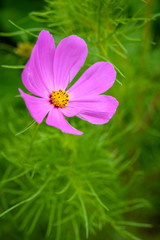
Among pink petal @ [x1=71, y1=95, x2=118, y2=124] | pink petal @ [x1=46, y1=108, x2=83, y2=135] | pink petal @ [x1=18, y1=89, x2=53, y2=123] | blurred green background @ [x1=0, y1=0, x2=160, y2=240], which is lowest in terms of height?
blurred green background @ [x1=0, y1=0, x2=160, y2=240]

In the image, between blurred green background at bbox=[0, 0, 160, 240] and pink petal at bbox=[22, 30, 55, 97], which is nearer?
pink petal at bbox=[22, 30, 55, 97]

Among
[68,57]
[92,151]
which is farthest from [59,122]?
[92,151]

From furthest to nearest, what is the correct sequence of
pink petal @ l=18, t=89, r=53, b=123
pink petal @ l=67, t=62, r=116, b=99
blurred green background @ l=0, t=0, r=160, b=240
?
1. blurred green background @ l=0, t=0, r=160, b=240
2. pink petal @ l=67, t=62, r=116, b=99
3. pink petal @ l=18, t=89, r=53, b=123

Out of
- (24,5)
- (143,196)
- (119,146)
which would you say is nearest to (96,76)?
(119,146)

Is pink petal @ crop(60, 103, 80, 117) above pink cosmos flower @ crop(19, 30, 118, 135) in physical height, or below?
below

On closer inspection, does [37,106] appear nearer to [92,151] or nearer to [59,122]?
[59,122]

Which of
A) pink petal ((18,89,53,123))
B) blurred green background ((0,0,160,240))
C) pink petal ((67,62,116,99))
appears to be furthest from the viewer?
blurred green background ((0,0,160,240))
